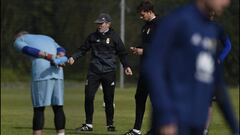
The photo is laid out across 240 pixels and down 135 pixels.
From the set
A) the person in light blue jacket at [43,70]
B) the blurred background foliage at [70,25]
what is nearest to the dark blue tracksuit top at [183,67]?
the person in light blue jacket at [43,70]

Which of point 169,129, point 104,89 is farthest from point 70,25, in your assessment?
point 169,129

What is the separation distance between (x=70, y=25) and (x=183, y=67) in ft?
126

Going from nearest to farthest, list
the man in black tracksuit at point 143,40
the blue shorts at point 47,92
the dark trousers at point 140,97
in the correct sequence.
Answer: the blue shorts at point 47,92, the man in black tracksuit at point 143,40, the dark trousers at point 140,97

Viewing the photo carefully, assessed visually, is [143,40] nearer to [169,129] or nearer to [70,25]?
[169,129]

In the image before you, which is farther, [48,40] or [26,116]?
[26,116]

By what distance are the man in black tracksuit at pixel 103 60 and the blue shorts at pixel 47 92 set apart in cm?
347

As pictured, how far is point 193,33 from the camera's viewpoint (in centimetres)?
531

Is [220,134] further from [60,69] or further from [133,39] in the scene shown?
[133,39]

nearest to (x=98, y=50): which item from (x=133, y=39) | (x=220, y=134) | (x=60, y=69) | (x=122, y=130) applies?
(x=122, y=130)

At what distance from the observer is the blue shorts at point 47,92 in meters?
10.0

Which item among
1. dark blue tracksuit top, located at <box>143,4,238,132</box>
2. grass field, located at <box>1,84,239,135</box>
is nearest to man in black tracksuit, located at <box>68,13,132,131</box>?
grass field, located at <box>1,84,239,135</box>

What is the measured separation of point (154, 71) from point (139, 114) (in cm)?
739

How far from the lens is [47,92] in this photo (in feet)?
32.9

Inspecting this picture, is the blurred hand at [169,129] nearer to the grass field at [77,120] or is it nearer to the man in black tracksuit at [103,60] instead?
the grass field at [77,120]
